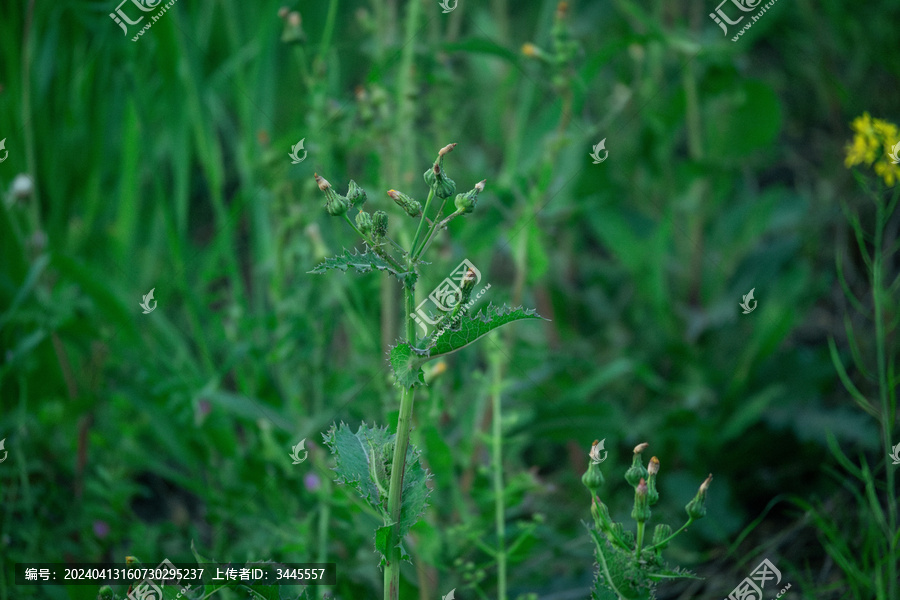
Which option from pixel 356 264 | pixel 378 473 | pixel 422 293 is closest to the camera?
pixel 356 264

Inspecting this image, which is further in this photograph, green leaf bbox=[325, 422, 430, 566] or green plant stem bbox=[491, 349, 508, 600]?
green plant stem bbox=[491, 349, 508, 600]

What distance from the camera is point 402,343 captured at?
0.81 meters

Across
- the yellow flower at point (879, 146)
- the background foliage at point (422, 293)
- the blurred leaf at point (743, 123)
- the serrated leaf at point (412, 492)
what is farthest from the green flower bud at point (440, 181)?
the blurred leaf at point (743, 123)

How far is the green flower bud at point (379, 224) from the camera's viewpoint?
2.55 feet

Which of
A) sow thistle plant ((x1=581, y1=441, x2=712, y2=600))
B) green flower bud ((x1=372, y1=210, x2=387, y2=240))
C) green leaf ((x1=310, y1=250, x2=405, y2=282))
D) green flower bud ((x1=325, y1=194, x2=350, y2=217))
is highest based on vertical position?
green flower bud ((x1=325, y1=194, x2=350, y2=217))

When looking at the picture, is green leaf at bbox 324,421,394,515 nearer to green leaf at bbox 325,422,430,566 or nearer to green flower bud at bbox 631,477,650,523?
green leaf at bbox 325,422,430,566

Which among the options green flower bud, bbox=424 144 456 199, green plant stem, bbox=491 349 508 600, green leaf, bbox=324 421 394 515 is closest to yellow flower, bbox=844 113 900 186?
green plant stem, bbox=491 349 508 600

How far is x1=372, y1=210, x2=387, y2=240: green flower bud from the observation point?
0.78 metres

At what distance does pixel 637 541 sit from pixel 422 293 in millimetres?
719

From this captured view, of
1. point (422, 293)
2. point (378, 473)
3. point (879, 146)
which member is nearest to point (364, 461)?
point (378, 473)

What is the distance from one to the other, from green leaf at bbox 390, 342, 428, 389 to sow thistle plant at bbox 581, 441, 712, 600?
0.20 metres

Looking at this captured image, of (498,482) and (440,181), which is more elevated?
(440,181)

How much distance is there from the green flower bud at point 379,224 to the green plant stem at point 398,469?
5cm

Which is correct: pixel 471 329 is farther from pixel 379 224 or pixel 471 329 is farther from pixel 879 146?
pixel 879 146
